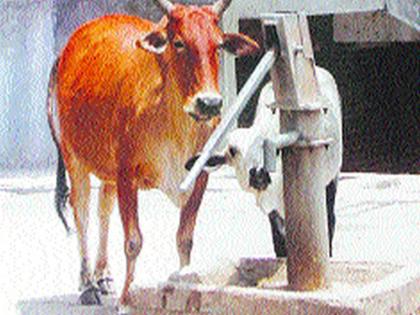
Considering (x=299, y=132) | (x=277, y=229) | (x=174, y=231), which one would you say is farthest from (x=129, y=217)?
(x=174, y=231)

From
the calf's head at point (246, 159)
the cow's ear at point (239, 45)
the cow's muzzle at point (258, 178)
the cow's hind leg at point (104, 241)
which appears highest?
the cow's ear at point (239, 45)

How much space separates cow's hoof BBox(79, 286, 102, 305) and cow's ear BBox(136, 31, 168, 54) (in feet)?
5.07

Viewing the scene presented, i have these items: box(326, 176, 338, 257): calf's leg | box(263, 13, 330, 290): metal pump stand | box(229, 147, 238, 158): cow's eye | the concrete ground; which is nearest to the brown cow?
the concrete ground

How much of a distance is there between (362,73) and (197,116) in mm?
11229

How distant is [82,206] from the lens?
550cm

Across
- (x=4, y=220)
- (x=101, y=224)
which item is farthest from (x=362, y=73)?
(x=101, y=224)

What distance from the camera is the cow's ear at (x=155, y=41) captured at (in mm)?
4031

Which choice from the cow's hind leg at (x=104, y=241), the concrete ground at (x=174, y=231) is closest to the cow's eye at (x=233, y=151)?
the concrete ground at (x=174, y=231)

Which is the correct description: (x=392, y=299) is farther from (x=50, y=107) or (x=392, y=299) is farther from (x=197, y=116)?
(x=50, y=107)

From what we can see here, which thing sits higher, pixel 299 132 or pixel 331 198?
pixel 299 132

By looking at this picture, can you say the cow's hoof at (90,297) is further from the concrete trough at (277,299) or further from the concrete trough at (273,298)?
the concrete trough at (277,299)

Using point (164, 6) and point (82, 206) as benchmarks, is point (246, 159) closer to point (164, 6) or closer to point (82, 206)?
point (164, 6)

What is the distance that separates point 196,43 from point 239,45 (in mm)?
135

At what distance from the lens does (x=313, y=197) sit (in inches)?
112
